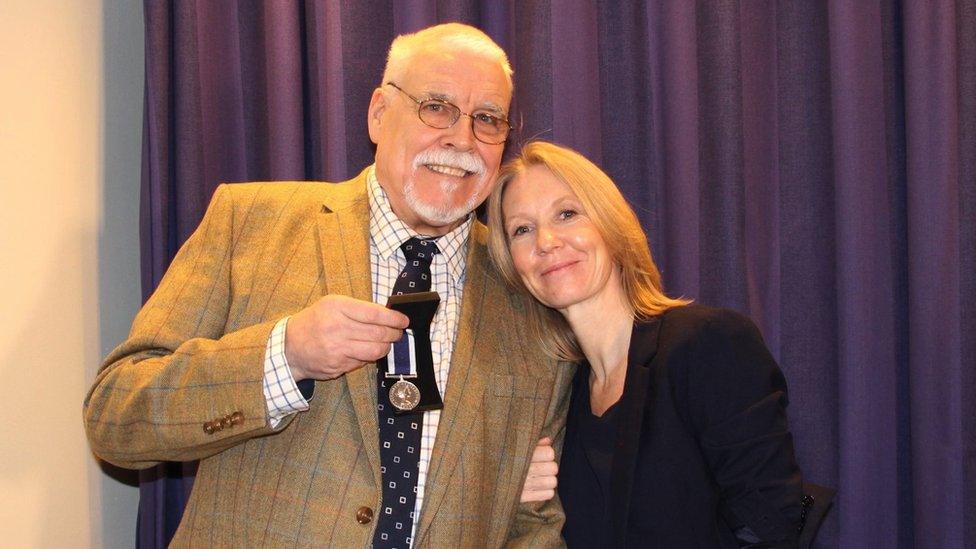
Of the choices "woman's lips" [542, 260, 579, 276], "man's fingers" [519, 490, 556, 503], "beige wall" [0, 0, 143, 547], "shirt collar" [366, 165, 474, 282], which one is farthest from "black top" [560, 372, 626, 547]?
"beige wall" [0, 0, 143, 547]

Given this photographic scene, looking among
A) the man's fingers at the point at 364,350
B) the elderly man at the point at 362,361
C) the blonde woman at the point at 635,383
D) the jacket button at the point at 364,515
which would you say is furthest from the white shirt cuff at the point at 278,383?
the blonde woman at the point at 635,383

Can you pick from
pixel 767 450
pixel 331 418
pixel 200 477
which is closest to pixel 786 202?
pixel 767 450

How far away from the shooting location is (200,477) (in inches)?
76.7

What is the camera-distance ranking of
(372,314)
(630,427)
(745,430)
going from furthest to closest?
1. (630,427)
2. (745,430)
3. (372,314)

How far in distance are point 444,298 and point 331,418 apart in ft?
1.34

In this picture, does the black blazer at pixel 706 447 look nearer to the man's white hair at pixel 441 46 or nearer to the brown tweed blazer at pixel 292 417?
the brown tweed blazer at pixel 292 417

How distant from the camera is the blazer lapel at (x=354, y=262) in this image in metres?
1.85

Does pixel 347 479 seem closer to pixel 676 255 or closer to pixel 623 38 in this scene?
pixel 676 255

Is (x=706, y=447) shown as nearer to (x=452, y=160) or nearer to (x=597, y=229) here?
(x=597, y=229)

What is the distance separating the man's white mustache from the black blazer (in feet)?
1.93

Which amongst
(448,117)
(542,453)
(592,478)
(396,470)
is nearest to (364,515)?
(396,470)

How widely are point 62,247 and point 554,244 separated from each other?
1260 millimetres

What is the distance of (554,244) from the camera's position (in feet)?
7.02

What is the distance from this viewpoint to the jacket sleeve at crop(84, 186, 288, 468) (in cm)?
172
